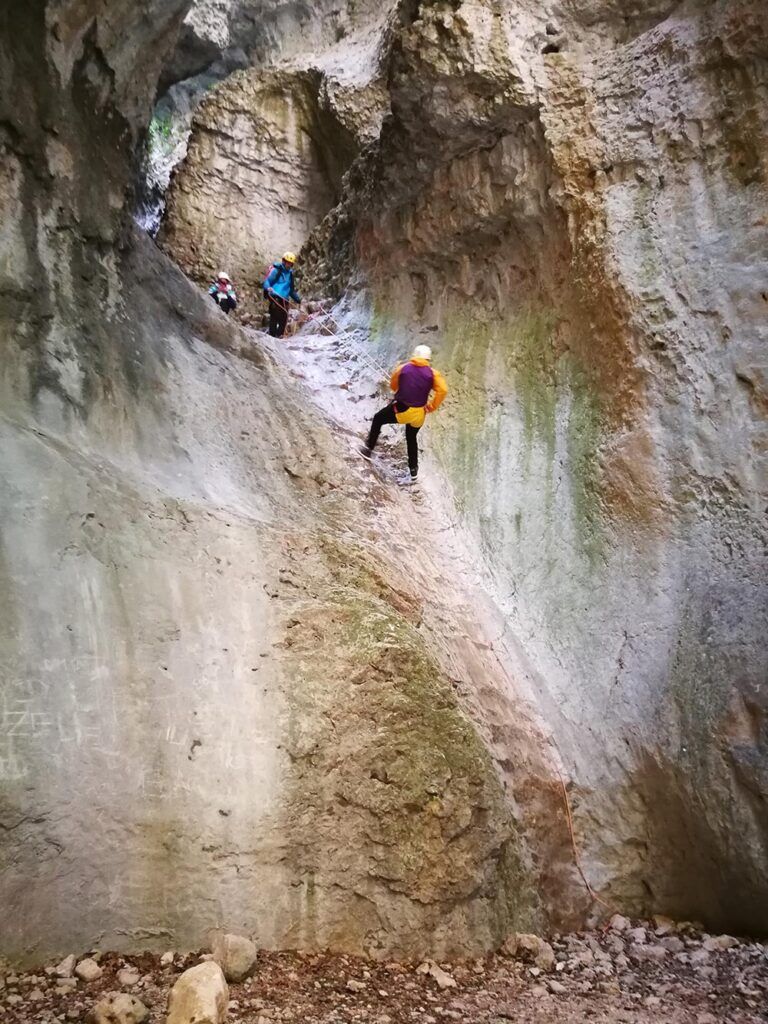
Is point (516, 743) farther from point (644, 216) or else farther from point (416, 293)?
point (416, 293)

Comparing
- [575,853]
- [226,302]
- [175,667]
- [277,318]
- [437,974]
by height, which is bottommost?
[437,974]

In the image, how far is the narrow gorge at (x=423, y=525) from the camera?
4227mm

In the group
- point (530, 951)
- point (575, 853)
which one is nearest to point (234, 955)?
point (530, 951)

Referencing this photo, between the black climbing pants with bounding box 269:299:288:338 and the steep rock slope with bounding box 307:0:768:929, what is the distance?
121 inches

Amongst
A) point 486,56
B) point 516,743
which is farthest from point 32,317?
point 486,56

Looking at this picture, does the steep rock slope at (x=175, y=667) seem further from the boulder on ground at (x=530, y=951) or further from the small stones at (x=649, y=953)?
the small stones at (x=649, y=953)

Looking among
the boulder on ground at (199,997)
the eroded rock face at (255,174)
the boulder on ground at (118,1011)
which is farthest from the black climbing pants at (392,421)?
the eroded rock face at (255,174)

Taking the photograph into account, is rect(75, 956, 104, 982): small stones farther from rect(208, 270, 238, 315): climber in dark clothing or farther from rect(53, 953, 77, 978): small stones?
rect(208, 270, 238, 315): climber in dark clothing

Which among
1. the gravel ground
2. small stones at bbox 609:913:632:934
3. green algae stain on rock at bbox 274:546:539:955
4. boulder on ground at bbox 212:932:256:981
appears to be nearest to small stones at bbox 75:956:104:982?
the gravel ground

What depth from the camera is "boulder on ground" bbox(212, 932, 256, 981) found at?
3.77 m

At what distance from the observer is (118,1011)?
3186mm

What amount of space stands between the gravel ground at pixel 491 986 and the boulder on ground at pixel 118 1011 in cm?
11

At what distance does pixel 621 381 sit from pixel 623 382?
26 mm

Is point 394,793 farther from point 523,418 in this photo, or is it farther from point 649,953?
point 523,418
